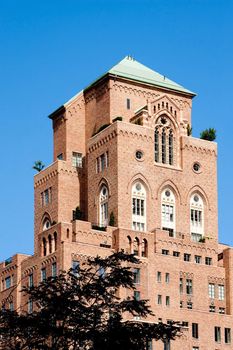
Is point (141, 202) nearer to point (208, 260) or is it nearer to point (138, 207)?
point (138, 207)

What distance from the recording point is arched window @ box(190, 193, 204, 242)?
5428 inches

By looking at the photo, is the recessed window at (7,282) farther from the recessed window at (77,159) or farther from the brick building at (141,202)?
the recessed window at (77,159)

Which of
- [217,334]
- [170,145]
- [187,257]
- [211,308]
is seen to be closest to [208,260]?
[187,257]

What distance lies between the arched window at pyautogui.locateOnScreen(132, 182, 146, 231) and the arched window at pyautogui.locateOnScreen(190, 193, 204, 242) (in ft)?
23.8

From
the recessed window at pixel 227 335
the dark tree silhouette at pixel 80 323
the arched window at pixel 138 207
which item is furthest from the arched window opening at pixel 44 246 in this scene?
the dark tree silhouette at pixel 80 323

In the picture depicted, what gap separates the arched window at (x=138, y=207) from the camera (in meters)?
133

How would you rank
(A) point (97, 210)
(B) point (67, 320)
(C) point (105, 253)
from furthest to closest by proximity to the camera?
(A) point (97, 210) → (C) point (105, 253) → (B) point (67, 320)

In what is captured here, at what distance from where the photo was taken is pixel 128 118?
139625 mm

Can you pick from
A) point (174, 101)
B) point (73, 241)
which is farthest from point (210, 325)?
point (174, 101)

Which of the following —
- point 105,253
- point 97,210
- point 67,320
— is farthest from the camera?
point 97,210

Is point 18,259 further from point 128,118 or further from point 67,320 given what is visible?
point 67,320

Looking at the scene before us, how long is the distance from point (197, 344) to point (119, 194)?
19.8m

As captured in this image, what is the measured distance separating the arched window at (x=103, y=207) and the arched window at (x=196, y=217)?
11170 millimetres

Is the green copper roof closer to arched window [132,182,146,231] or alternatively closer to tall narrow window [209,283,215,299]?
arched window [132,182,146,231]
